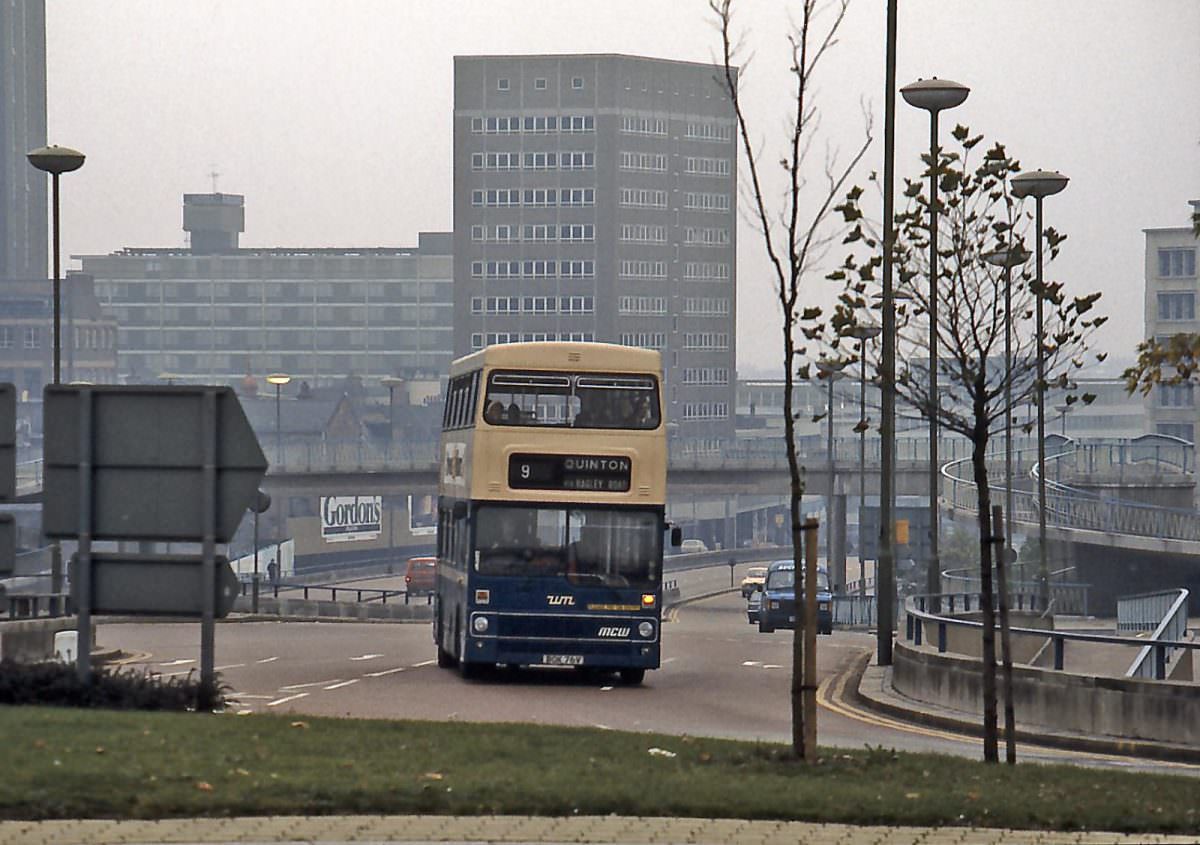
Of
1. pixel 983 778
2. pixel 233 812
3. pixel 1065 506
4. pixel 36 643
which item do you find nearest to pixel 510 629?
pixel 36 643

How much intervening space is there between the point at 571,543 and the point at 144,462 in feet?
40.6

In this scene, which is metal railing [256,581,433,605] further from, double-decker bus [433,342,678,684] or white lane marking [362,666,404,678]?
double-decker bus [433,342,678,684]

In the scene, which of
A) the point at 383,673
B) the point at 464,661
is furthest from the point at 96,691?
the point at 383,673

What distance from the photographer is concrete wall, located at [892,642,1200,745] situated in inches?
790

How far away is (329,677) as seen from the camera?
2883cm

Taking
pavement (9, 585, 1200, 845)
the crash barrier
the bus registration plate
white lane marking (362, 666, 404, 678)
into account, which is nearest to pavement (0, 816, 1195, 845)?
pavement (9, 585, 1200, 845)

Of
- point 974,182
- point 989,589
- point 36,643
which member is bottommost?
point 36,643

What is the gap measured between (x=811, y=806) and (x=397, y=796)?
8.02 feet

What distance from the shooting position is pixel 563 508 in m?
26.5

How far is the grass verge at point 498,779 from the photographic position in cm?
1208

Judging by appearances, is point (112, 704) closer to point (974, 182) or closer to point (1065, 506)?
point (974, 182)

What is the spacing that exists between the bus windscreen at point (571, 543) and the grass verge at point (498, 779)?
1073cm

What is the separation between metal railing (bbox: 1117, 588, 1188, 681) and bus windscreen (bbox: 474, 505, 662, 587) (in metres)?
6.31

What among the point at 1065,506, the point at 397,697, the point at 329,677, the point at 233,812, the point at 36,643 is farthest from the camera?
the point at 1065,506
